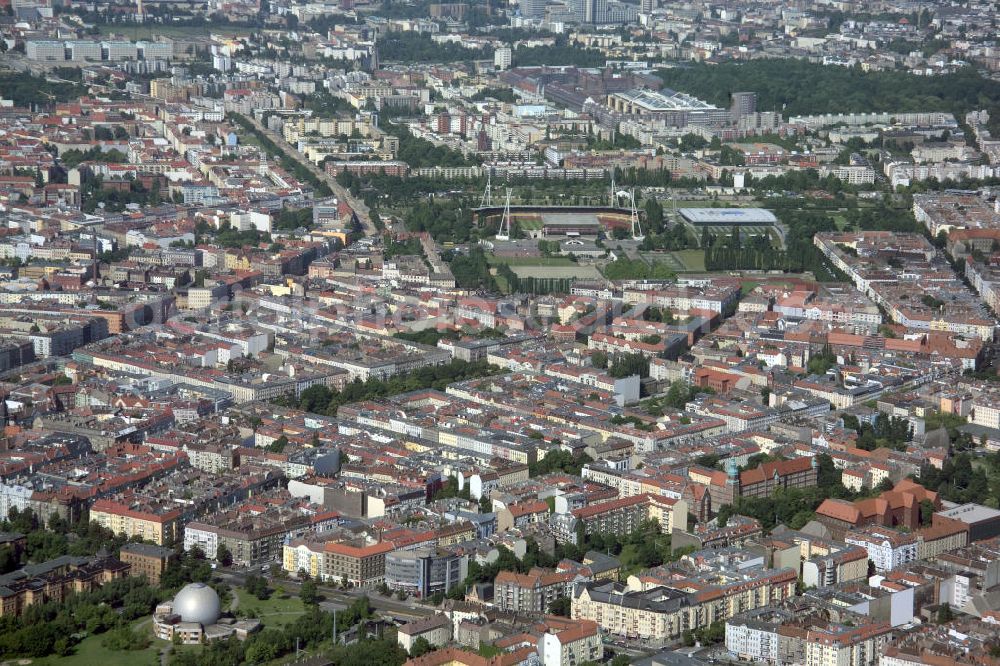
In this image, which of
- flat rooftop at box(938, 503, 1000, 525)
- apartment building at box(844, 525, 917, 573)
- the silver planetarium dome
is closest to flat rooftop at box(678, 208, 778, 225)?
flat rooftop at box(938, 503, 1000, 525)

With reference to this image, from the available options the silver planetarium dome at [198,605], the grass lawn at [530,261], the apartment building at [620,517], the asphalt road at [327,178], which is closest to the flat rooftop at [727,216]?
the grass lawn at [530,261]

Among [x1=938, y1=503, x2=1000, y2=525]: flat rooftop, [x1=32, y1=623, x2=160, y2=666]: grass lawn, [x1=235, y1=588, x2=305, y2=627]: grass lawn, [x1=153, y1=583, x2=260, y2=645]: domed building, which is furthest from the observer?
[x1=938, y1=503, x2=1000, y2=525]: flat rooftop

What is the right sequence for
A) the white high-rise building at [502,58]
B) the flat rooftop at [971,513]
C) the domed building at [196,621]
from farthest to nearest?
the white high-rise building at [502,58]
the flat rooftop at [971,513]
the domed building at [196,621]

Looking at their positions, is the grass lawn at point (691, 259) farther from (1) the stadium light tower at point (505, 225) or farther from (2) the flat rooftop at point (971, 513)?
(2) the flat rooftop at point (971, 513)

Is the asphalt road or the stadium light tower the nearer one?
the stadium light tower

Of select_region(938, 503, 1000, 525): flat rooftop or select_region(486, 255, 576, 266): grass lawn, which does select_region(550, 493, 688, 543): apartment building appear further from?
select_region(486, 255, 576, 266): grass lawn

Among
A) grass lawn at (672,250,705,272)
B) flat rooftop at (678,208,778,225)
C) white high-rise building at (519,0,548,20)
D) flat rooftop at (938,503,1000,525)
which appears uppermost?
white high-rise building at (519,0,548,20)

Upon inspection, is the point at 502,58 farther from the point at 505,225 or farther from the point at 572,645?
the point at 572,645
